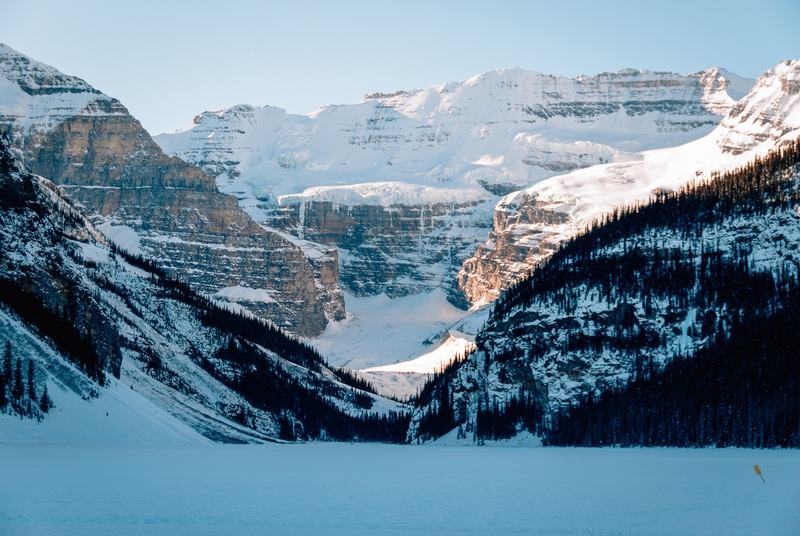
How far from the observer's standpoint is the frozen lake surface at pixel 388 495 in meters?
86.8

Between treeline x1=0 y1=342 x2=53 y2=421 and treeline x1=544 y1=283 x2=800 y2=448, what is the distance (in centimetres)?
8654

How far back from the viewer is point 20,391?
156 metres

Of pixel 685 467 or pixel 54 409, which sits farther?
pixel 54 409

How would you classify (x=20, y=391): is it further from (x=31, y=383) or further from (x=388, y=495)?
(x=388, y=495)

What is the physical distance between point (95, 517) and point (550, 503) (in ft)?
123

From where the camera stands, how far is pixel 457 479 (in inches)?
5064

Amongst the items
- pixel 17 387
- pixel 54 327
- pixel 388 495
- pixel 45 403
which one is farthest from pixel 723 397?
pixel 17 387

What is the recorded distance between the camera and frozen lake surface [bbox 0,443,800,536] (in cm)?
8675

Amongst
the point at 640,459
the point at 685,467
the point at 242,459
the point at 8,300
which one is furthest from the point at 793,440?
the point at 8,300

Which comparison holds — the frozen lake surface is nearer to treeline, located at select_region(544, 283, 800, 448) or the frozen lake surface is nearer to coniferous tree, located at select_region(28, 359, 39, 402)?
coniferous tree, located at select_region(28, 359, 39, 402)

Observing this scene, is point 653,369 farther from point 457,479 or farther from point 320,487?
point 320,487

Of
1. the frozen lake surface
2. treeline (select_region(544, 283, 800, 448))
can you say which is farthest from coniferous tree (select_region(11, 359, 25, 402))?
treeline (select_region(544, 283, 800, 448))

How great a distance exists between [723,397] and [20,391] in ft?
324

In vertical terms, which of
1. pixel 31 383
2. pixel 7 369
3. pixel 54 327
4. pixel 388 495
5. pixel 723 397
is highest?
pixel 54 327
